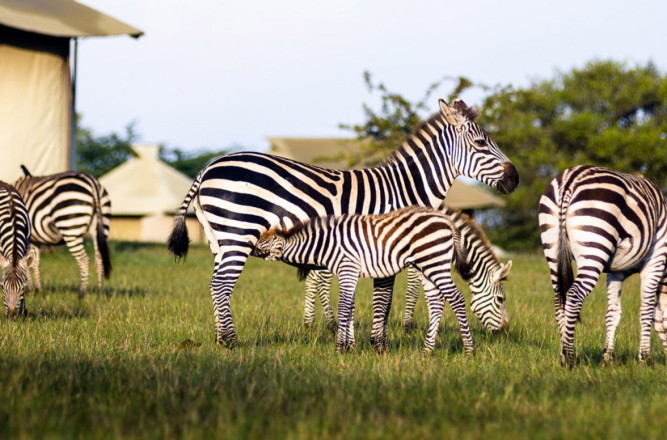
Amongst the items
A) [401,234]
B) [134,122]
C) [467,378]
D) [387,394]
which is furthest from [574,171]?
[134,122]

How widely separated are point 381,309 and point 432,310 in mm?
605

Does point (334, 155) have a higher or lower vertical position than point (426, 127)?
higher

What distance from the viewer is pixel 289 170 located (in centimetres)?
801

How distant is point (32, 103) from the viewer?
65.8 feet

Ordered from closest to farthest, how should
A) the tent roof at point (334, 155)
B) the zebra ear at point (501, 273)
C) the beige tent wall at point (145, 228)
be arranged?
the zebra ear at point (501, 273)
the tent roof at point (334, 155)
the beige tent wall at point (145, 228)

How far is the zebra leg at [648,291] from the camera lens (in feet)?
24.6

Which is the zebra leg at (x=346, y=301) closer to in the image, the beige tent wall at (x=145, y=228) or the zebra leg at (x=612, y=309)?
the zebra leg at (x=612, y=309)

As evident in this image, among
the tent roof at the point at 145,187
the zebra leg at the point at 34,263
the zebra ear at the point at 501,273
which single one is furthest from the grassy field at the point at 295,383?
the tent roof at the point at 145,187

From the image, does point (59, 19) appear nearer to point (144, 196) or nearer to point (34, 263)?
point (34, 263)

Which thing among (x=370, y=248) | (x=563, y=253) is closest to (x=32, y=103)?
(x=370, y=248)

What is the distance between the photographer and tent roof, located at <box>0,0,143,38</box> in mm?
18938

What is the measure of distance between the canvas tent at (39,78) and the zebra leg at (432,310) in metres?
15.2

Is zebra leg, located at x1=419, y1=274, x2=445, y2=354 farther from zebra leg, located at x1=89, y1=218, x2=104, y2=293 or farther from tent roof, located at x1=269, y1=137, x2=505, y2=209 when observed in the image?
tent roof, located at x1=269, y1=137, x2=505, y2=209

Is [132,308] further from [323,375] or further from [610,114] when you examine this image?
[610,114]
